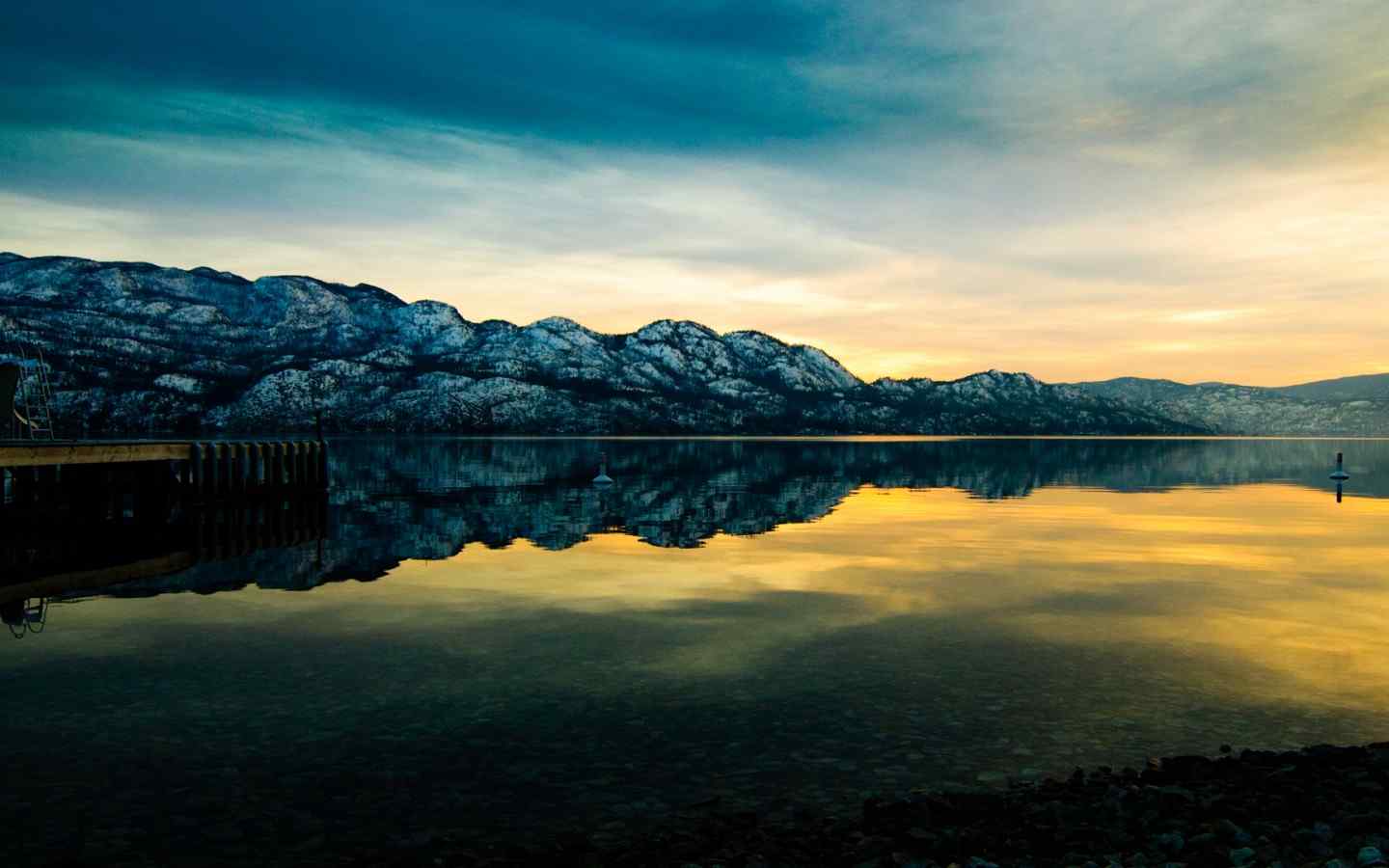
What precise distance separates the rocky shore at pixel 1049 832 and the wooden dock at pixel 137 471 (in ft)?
117

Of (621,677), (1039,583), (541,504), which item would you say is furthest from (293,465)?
(621,677)

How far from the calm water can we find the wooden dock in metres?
6.95

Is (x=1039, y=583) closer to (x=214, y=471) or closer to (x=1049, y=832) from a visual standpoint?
(x=1049, y=832)

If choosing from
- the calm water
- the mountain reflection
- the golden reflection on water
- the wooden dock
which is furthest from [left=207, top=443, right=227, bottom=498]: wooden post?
the golden reflection on water

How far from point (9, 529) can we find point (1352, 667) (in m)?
51.3

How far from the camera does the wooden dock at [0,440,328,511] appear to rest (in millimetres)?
38125

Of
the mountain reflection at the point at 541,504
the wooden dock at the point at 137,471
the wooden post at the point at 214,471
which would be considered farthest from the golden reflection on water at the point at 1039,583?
the wooden post at the point at 214,471

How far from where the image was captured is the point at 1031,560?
111 feet

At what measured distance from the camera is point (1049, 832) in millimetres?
10484

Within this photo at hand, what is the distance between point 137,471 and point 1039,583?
42814mm

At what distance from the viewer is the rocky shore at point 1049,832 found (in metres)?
9.88

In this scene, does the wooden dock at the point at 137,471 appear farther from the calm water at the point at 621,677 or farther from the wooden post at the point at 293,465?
the calm water at the point at 621,677

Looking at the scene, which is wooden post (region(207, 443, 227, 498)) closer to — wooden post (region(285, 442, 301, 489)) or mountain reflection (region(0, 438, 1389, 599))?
wooden post (region(285, 442, 301, 489))

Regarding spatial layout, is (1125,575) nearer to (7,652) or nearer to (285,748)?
(285,748)
